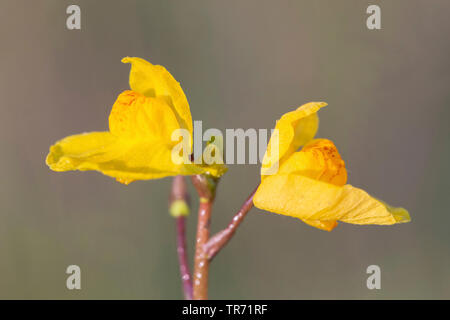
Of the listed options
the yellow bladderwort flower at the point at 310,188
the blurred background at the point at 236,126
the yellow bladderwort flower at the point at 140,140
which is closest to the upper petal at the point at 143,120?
the yellow bladderwort flower at the point at 140,140

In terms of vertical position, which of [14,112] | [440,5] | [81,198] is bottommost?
[81,198]

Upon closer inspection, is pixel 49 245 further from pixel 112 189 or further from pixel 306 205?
pixel 306 205

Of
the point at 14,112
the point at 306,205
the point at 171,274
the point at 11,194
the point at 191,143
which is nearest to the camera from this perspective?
the point at 306,205

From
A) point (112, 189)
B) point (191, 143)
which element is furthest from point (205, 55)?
point (191, 143)

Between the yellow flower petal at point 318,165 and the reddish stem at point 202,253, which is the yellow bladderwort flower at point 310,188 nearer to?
the yellow flower petal at point 318,165

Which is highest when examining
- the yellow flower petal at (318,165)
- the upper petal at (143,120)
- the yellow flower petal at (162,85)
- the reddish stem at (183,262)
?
the yellow flower petal at (162,85)

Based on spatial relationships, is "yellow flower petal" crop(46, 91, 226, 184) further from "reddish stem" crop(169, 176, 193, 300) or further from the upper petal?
"reddish stem" crop(169, 176, 193, 300)

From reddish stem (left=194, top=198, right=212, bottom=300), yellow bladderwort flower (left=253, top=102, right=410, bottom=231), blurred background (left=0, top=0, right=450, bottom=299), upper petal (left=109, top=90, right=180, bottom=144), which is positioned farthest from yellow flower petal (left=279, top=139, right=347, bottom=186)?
blurred background (left=0, top=0, right=450, bottom=299)

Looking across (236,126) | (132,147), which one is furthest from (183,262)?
(236,126)
